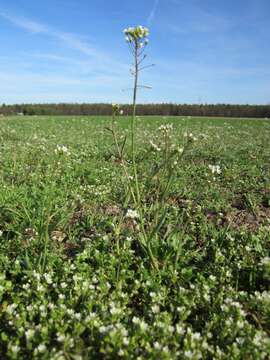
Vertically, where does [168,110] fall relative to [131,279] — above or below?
above

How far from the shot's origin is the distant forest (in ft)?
213

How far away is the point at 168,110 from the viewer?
6950 cm

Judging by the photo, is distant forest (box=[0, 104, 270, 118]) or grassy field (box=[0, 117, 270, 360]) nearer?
grassy field (box=[0, 117, 270, 360])

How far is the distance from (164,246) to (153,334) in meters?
1.22

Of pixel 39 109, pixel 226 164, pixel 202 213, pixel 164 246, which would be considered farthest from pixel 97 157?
pixel 39 109

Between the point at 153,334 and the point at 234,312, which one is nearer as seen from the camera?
the point at 153,334

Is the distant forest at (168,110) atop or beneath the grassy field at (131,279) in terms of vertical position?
atop

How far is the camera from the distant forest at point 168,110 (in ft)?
213

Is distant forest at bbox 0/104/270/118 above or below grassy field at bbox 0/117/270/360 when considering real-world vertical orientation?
above

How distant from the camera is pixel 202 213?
4.65m

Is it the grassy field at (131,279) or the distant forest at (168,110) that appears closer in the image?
the grassy field at (131,279)

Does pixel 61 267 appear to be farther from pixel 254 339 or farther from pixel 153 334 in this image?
pixel 254 339

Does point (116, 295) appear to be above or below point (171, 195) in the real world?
below

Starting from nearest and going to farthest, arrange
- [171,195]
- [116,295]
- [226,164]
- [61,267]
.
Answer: [116,295] → [61,267] → [171,195] → [226,164]
